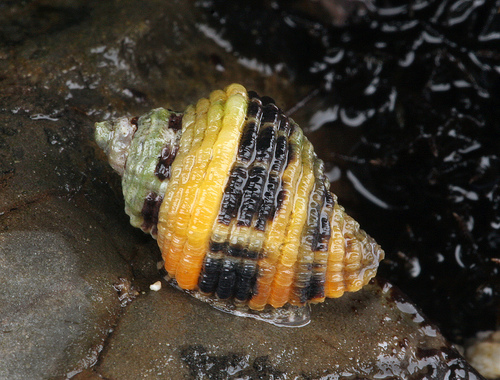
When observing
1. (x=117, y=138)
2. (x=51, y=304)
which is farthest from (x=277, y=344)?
Result: (x=117, y=138)

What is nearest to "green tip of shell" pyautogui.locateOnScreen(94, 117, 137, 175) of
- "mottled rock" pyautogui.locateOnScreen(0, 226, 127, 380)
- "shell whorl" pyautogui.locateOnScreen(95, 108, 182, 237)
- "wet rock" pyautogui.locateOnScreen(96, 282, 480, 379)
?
"shell whorl" pyautogui.locateOnScreen(95, 108, 182, 237)

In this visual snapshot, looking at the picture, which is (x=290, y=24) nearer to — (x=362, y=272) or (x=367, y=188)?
(x=367, y=188)

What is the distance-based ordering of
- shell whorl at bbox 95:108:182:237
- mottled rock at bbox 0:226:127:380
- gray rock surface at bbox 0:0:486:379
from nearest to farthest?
mottled rock at bbox 0:226:127:380
gray rock surface at bbox 0:0:486:379
shell whorl at bbox 95:108:182:237

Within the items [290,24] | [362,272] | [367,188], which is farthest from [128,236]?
[290,24]

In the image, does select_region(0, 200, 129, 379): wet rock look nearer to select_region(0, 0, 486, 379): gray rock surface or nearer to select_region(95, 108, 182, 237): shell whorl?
select_region(0, 0, 486, 379): gray rock surface

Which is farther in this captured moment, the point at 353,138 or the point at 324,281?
the point at 353,138

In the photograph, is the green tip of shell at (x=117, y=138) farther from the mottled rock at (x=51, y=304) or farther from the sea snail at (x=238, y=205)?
the mottled rock at (x=51, y=304)

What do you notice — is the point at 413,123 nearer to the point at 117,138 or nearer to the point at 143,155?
the point at 143,155
